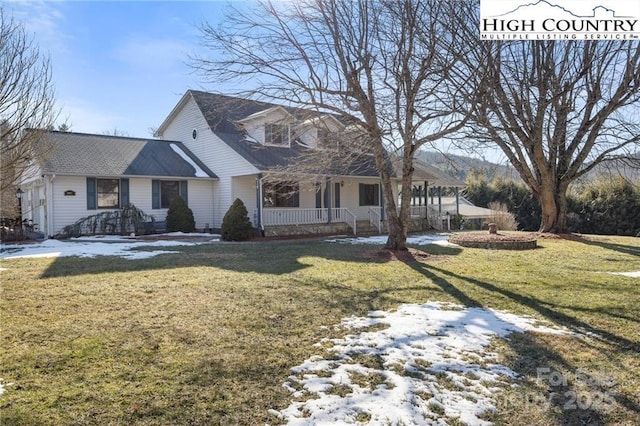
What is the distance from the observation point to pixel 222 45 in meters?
10.3

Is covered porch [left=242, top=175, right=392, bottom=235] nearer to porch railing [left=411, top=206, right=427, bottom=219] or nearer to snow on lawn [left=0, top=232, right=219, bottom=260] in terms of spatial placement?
porch railing [left=411, top=206, right=427, bottom=219]

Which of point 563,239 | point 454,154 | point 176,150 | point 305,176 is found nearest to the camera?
point 454,154

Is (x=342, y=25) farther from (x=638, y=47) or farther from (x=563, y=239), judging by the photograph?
(x=563, y=239)

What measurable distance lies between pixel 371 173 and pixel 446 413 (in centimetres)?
1852

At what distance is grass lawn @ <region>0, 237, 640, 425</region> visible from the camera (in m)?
2.96

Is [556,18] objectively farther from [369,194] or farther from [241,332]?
[369,194]

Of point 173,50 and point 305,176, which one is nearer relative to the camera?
point 173,50

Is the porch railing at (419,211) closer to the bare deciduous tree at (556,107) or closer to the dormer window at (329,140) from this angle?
the bare deciduous tree at (556,107)

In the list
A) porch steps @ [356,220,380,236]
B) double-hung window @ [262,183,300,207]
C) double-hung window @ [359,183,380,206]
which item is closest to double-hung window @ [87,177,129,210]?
double-hung window @ [262,183,300,207]

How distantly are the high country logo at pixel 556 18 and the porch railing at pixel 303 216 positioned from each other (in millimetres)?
10748

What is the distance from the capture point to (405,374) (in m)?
3.52

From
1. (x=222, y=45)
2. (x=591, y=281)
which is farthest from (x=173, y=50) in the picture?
(x=591, y=281)

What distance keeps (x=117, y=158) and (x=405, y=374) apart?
1740 centimetres

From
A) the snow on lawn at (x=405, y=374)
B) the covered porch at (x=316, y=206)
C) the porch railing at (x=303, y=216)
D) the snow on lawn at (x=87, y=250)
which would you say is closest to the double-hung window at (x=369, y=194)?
the covered porch at (x=316, y=206)
